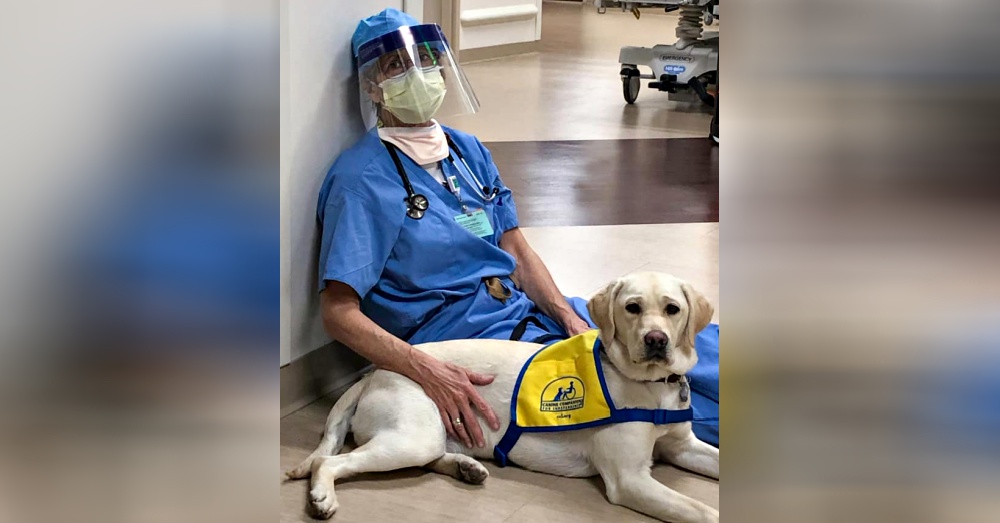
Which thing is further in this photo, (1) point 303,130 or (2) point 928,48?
(1) point 303,130

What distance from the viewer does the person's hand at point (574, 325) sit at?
3.37 metres

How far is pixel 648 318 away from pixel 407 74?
3.44ft

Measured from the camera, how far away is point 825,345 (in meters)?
0.53

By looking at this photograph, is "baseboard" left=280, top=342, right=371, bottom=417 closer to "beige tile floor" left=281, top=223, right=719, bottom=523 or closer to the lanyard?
"beige tile floor" left=281, top=223, right=719, bottom=523

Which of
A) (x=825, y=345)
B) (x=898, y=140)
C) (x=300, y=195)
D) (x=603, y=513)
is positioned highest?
(x=898, y=140)

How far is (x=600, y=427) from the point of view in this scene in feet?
8.95

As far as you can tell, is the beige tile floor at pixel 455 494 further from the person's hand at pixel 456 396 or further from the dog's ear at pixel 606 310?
the dog's ear at pixel 606 310

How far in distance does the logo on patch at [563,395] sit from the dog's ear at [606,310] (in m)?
0.13

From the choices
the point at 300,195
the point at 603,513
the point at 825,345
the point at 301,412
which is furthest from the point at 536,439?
the point at 825,345

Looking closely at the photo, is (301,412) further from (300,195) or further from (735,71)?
(735,71)

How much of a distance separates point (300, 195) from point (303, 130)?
0.18 m

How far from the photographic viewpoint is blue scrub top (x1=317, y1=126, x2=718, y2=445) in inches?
120

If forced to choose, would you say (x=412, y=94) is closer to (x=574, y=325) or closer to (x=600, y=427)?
(x=574, y=325)

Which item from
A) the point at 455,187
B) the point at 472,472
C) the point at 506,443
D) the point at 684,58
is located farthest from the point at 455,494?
the point at 684,58
